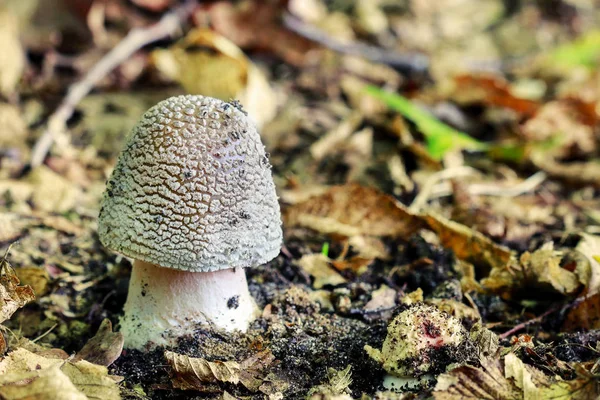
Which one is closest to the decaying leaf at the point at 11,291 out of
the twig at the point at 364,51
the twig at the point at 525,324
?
the twig at the point at 525,324

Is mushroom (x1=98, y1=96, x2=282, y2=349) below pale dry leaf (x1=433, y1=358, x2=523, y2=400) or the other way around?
the other way around

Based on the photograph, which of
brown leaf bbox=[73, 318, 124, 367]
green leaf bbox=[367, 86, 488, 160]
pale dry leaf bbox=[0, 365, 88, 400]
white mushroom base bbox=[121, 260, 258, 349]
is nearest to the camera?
pale dry leaf bbox=[0, 365, 88, 400]

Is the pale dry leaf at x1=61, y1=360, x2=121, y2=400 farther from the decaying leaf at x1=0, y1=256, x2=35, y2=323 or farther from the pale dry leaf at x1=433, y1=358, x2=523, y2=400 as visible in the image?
the pale dry leaf at x1=433, y1=358, x2=523, y2=400

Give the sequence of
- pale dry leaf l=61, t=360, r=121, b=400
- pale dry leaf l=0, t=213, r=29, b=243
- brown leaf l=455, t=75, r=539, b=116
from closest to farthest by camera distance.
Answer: pale dry leaf l=61, t=360, r=121, b=400 → pale dry leaf l=0, t=213, r=29, b=243 → brown leaf l=455, t=75, r=539, b=116

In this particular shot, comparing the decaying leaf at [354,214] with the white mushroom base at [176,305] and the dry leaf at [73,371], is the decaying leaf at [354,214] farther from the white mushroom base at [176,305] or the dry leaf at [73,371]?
the dry leaf at [73,371]

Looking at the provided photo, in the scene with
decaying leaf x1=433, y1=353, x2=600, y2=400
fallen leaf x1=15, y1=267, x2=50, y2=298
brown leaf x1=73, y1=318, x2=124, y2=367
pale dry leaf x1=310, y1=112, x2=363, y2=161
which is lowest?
pale dry leaf x1=310, y1=112, x2=363, y2=161

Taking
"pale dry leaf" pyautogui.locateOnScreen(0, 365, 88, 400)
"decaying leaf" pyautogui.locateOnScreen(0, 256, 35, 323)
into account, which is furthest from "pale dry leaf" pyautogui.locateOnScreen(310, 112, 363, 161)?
"pale dry leaf" pyautogui.locateOnScreen(0, 365, 88, 400)
